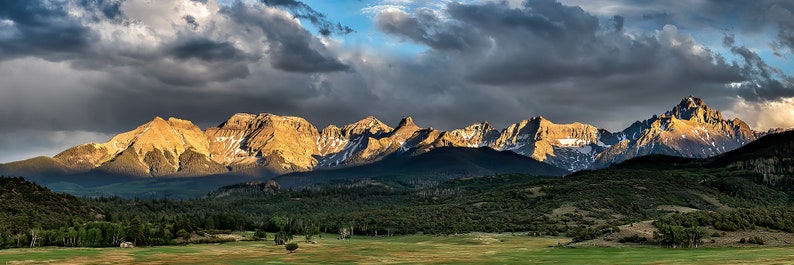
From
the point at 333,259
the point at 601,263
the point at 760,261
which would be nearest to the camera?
the point at 760,261

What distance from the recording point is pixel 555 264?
123938 mm

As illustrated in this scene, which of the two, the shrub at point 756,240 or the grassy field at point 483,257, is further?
the shrub at point 756,240

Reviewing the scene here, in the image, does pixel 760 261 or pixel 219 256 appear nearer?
pixel 760 261

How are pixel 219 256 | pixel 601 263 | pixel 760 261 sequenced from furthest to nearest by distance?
pixel 219 256 → pixel 601 263 → pixel 760 261

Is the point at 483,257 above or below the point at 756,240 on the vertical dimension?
below

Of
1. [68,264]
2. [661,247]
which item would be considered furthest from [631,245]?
[68,264]

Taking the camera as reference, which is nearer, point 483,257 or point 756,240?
point 483,257

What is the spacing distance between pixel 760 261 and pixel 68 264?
13499 centimetres

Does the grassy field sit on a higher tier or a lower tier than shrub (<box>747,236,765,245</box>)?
lower

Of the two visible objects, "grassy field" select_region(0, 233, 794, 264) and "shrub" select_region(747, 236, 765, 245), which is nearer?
"grassy field" select_region(0, 233, 794, 264)

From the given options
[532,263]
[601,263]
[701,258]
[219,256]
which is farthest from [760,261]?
[219,256]

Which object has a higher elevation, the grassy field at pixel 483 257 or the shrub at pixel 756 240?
the shrub at pixel 756 240

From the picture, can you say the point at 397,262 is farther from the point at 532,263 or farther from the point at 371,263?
the point at 532,263

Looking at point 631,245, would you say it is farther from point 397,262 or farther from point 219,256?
point 219,256
